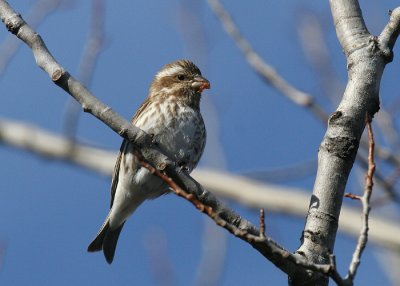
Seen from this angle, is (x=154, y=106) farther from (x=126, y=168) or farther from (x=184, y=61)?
(x=184, y=61)

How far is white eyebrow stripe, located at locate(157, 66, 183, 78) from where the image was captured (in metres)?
8.03

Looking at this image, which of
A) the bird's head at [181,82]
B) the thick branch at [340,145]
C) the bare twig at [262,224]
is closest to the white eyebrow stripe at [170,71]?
the bird's head at [181,82]

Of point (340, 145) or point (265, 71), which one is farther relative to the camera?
point (265, 71)

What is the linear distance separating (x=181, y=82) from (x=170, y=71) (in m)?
0.32

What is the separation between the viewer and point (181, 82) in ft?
25.7

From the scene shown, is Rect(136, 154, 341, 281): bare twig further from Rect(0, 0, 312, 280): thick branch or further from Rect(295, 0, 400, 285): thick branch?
Rect(295, 0, 400, 285): thick branch

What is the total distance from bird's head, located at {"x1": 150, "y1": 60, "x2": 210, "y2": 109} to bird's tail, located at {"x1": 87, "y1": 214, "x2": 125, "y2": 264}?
1407 mm

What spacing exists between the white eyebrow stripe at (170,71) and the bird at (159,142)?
74 mm

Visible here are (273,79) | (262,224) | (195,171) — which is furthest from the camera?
(195,171)

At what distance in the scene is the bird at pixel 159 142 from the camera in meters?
6.79

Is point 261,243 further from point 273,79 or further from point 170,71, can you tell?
point 170,71

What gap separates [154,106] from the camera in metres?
7.08

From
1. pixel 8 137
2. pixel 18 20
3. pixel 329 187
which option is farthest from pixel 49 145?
pixel 329 187

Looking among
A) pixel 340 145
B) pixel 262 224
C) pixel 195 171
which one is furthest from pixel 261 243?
pixel 195 171
